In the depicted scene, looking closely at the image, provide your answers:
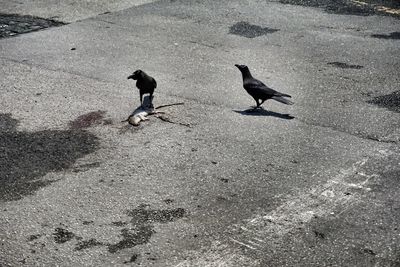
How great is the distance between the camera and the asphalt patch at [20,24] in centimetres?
1140

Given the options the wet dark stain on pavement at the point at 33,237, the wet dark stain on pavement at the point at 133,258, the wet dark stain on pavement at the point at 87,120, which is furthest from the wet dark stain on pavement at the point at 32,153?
the wet dark stain on pavement at the point at 133,258

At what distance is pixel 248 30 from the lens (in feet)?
37.6

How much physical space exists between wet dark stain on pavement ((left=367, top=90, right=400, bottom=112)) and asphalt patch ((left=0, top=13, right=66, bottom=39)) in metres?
6.74

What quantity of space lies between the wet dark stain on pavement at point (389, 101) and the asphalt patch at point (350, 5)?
15.7ft

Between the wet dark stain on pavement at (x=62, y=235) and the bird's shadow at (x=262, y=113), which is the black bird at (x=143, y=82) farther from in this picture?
the wet dark stain on pavement at (x=62, y=235)

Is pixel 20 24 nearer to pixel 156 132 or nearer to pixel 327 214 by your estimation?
pixel 156 132

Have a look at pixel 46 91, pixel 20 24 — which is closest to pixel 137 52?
pixel 46 91

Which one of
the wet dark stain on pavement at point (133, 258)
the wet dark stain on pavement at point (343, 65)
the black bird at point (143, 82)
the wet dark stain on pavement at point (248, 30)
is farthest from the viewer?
the wet dark stain on pavement at point (248, 30)

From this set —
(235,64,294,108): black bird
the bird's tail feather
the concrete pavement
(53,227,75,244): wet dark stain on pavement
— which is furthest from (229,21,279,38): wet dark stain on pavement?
(53,227,75,244): wet dark stain on pavement

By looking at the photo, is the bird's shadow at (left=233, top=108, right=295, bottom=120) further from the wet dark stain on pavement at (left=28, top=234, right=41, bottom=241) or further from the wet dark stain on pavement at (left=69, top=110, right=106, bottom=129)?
the wet dark stain on pavement at (left=28, top=234, right=41, bottom=241)

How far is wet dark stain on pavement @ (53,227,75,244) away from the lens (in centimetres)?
498

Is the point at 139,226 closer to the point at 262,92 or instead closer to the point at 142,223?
the point at 142,223

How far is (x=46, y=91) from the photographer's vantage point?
8.48m

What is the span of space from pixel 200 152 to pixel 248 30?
543cm
